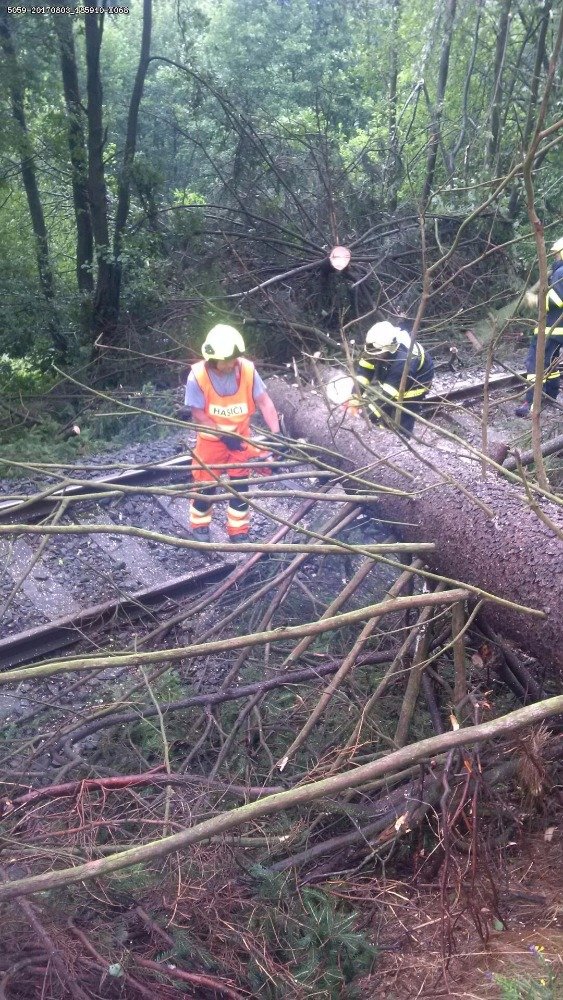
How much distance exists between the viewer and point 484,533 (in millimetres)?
2924

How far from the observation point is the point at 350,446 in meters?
4.40

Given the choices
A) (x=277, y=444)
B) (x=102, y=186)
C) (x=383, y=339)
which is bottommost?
(x=277, y=444)

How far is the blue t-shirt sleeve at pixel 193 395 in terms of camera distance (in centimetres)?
491

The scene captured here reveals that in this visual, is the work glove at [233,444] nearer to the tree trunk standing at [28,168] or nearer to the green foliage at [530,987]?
the green foliage at [530,987]

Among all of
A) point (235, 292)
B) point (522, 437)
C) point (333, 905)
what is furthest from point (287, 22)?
point (333, 905)

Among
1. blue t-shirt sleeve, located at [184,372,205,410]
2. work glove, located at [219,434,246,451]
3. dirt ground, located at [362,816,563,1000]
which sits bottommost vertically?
dirt ground, located at [362,816,563,1000]

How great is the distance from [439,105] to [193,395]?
25.9ft

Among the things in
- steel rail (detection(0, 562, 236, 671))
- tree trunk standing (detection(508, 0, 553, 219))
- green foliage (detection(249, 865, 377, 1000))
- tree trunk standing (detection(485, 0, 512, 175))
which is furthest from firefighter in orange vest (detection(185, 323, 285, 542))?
tree trunk standing (detection(485, 0, 512, 175))

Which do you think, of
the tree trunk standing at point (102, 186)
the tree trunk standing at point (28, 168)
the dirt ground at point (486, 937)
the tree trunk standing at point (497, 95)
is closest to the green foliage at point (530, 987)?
the dirt ground at point (486, 937)

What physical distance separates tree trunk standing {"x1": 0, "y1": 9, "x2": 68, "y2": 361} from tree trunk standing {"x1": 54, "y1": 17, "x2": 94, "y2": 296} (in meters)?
0.42

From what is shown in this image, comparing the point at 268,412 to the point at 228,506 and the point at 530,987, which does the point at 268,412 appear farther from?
the point at 530,987

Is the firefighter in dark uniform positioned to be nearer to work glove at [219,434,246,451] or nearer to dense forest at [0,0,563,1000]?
dense forest at [0,0,563,1000]

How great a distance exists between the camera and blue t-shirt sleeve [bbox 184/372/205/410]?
16.1 feet

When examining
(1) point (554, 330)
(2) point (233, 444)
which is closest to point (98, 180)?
(2) point (233, 444)
